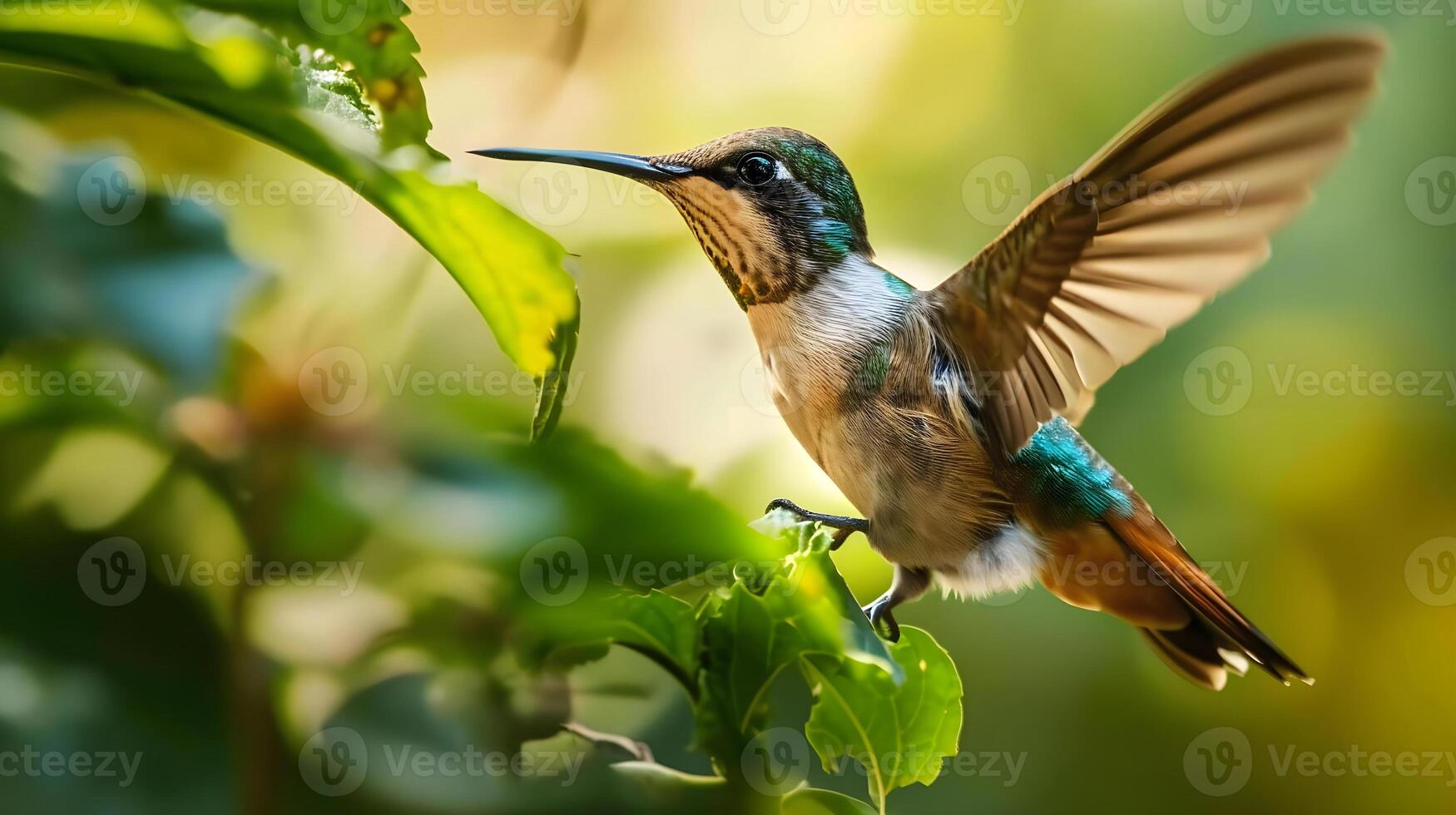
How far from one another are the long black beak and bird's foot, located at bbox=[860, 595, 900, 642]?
0.49m

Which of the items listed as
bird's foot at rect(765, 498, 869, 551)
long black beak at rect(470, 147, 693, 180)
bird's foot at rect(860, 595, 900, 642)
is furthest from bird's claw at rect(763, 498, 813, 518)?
long black beak at rect(470, 147, 693, 180)

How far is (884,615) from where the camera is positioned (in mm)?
1221

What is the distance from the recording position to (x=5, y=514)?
985mm

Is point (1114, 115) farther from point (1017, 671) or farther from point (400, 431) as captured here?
point (400, 431)

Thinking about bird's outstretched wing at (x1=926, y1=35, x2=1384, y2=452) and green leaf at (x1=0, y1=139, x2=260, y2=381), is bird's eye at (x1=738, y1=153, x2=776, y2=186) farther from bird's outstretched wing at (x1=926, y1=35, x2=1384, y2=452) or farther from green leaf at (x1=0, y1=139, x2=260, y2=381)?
green leaf at (x1=0, y1=139, x2=260, y2=381)

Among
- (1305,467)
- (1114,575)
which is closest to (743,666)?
(1114,575)

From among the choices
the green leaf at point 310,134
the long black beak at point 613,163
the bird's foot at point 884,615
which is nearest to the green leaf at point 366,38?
the green leaf at point 310,134

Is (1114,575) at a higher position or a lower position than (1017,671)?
higher

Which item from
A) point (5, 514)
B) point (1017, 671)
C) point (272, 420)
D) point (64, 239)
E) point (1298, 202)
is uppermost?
point (1298, 202)

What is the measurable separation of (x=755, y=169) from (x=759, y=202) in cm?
4

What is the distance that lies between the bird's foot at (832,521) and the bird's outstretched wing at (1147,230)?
17 cm

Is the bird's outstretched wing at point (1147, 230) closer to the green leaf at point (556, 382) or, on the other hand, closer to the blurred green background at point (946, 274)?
the green leaf at point (556, 382)

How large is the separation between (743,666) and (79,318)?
643mm

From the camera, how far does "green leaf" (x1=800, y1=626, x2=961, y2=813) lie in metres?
0.88
